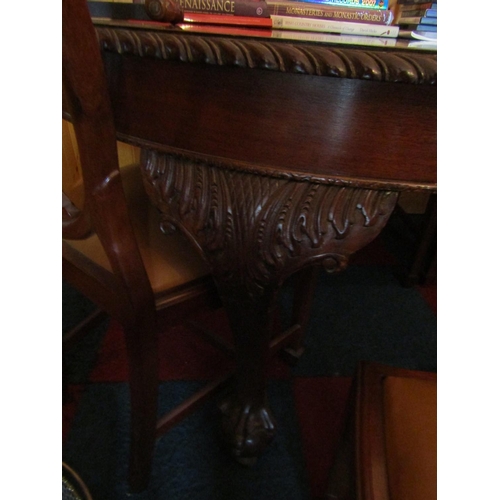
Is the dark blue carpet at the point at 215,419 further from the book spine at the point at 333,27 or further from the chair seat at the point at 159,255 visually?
the book spine at the point at 333,27

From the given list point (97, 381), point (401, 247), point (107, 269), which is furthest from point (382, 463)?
point (401, 247)

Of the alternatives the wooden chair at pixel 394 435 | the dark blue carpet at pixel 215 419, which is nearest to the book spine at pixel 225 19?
the wooden chair at pixel 394 435

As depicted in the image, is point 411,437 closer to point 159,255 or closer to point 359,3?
point 159,255

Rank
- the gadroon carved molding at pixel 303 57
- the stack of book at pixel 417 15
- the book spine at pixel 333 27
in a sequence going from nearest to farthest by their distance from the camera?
the gadroon carved molding at pixel 303 57 < the book spine at pixel 333 27 < the stack of book at pixel 417 15

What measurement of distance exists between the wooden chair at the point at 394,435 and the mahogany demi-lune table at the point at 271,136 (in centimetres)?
16

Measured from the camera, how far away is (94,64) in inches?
12.7

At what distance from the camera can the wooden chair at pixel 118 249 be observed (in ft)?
1.07

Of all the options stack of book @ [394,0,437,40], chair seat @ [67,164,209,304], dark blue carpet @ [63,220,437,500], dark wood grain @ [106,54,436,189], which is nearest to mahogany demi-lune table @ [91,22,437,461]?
dark wood grain @ [106,54,436,189]

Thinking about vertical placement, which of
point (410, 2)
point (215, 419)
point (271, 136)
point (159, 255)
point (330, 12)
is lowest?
point (215, 419)

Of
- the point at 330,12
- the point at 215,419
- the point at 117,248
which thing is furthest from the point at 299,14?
the point at 215,419

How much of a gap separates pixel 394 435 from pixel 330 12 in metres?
Answer: 0.56

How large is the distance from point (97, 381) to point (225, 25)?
824mm

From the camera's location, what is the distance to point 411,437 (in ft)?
1.18

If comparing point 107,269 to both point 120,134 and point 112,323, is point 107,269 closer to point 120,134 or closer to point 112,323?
point 120,134
